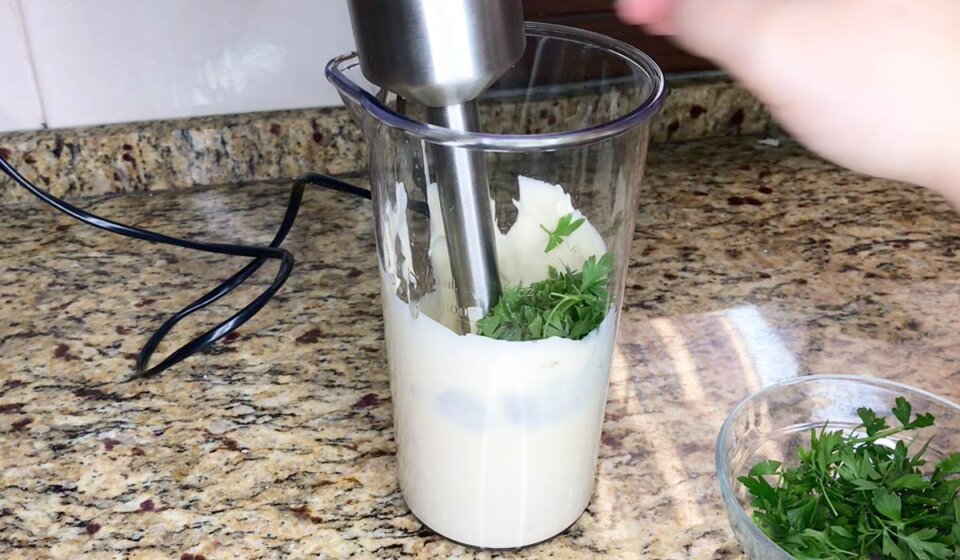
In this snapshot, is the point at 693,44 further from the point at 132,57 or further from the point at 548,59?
A: the point at 132,57

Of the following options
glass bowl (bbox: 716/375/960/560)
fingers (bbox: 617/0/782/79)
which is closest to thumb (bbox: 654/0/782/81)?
fingers (bbox: 617/0/782/79)

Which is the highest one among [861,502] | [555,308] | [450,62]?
[450,62]

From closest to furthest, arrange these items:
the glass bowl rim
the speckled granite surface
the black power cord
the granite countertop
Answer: the glass bowl rim < the granite countertop < the black power cord < the speckled granite surface

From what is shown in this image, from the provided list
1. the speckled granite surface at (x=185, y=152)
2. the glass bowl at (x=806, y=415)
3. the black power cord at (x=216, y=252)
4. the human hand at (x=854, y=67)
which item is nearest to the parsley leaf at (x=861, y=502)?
the glass bowl at (x=806, y=415)

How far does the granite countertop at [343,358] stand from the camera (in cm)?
46

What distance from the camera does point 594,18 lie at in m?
0.73

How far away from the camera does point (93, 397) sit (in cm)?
53

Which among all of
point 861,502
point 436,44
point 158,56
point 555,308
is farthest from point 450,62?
point 158,56

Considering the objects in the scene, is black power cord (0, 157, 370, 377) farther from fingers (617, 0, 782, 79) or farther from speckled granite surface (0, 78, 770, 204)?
fingers (617, 0, 782, 79)

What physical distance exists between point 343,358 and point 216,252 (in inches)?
5.9

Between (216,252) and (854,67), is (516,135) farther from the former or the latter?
(216,252)

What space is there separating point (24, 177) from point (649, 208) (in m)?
0.49

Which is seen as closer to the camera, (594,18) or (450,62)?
(450,62)

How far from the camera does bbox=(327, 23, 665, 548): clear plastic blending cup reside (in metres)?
0.38
